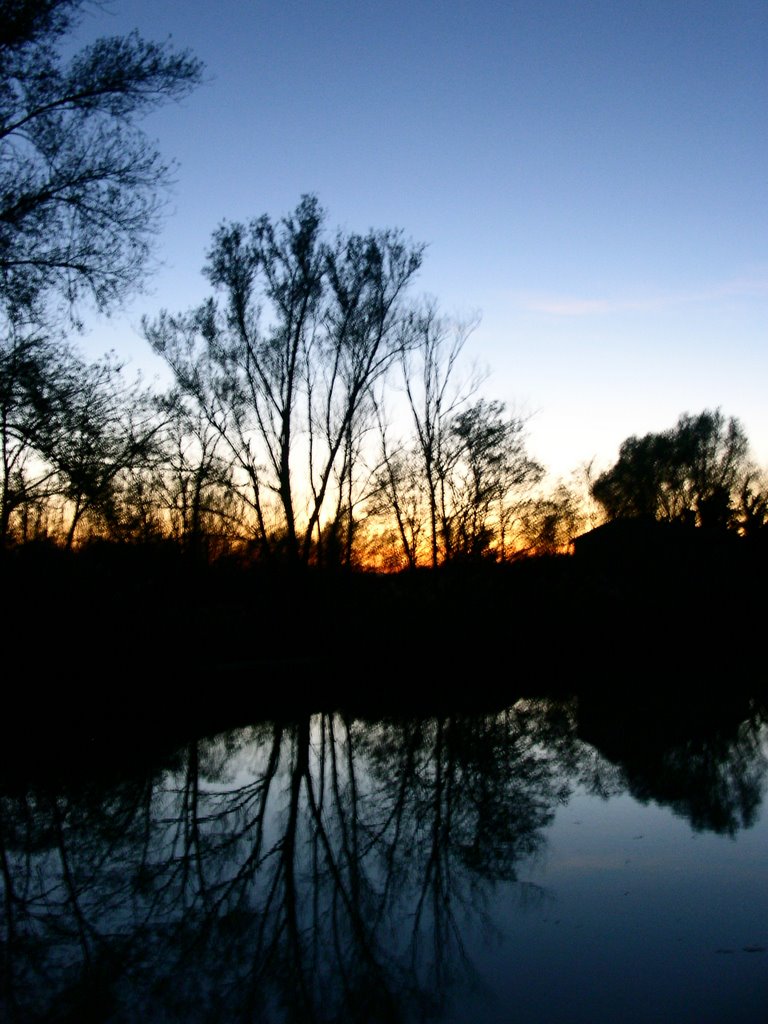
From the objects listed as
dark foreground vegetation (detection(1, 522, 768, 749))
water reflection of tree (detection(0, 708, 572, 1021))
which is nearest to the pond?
water reflection of tree (detection(0, 708, 572, 1021))

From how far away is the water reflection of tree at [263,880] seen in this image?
14.2 ft

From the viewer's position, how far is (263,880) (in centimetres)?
611

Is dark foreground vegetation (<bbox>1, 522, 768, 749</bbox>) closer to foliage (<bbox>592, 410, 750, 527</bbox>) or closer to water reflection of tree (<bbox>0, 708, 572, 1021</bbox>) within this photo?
water reflection of tree (<bbox>0, 708, 572, 1021</bbox>)

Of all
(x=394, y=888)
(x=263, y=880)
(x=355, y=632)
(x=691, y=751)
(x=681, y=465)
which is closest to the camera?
(x=394, y=888)

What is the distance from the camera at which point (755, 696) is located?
16.1 meters

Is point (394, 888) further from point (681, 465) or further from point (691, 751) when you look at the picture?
point (681, 465)

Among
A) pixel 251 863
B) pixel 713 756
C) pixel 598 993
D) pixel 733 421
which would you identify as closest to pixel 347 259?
pixel 713 756

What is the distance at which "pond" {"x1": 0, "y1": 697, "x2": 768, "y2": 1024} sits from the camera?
424cm

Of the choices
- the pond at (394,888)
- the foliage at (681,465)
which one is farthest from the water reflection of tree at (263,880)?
the foliage at (681,465)

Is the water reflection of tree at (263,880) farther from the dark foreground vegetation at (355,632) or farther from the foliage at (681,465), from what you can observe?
the foliage at (681,465)

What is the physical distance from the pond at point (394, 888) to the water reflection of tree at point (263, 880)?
0.8 inches

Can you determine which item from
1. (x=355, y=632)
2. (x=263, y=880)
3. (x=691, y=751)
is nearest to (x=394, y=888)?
(x=263, y=880)

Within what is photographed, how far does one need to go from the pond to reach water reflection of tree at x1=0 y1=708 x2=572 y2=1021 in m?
0.02

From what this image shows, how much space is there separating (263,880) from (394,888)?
91cm
